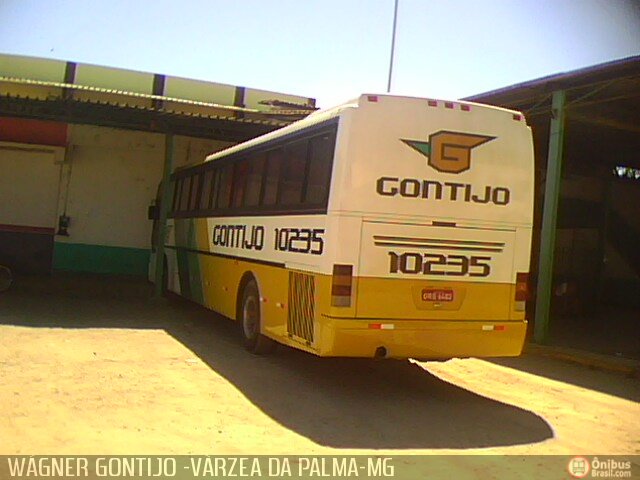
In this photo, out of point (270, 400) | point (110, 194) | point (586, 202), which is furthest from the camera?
point (110, 194)

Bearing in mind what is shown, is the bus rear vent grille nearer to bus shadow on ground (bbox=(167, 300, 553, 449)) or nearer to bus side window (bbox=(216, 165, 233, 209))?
bus shadow on ground (bbox=(167, 300, 553, 449))

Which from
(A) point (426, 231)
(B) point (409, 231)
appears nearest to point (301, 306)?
(B) point (409, 231)

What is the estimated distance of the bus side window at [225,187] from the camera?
10414mm

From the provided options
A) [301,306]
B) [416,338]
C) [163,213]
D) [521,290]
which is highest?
[163,213]

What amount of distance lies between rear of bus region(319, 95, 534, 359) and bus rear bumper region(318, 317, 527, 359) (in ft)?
0.04

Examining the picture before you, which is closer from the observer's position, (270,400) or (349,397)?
(270,400)

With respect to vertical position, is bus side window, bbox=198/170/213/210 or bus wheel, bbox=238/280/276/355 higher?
bus side window, bbox=198/170/213/210

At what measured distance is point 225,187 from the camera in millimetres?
10617

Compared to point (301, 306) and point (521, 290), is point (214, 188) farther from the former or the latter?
point (521, 290)

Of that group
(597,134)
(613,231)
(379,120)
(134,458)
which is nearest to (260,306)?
(379,120)

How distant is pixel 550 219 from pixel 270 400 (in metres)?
6.50

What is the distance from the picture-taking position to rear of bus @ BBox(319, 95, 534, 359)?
667cm

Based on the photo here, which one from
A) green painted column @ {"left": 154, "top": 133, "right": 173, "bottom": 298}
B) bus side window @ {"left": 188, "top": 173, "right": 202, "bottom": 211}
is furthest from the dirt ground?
green painted column @ {"left": 154, "top": 133, "right": 173, "bottom": 298}

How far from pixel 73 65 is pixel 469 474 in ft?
54.8
